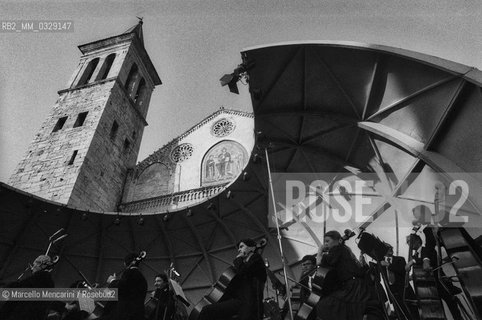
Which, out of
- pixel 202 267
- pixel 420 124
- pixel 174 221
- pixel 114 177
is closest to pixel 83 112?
pixel 114 177

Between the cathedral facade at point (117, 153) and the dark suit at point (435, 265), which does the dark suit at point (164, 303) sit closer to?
the dark suit at point (435, 265)

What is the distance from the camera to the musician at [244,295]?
150 inches

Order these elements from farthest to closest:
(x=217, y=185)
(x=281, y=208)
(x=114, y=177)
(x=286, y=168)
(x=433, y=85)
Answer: (x=114, y=177)
(x=217, y=185)
(x=281, y=208)
(x=286, y=168)
(x=433, y=85)

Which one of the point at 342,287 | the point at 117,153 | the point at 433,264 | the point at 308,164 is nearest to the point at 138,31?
the point at 117,153

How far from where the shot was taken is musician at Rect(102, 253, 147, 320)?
13.5 feet

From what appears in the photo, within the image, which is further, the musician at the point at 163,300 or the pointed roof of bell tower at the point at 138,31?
the pointed roof of bell tower at the point at 138,31

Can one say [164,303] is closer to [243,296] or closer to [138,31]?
[243,296]

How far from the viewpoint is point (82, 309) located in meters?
6.32

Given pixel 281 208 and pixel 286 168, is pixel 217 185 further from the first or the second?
pixel 286 168

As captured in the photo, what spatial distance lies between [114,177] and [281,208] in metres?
11.6

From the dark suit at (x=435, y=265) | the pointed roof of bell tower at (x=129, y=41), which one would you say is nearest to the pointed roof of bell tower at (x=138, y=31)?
the pointed roof of bell tower at (x=129, y=41)

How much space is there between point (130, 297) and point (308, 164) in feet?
23.6

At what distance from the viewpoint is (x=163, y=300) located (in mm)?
5621

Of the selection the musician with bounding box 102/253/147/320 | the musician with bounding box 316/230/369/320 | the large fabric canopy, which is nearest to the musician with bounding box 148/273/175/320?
the musician with bounding box 102/253/147/320
